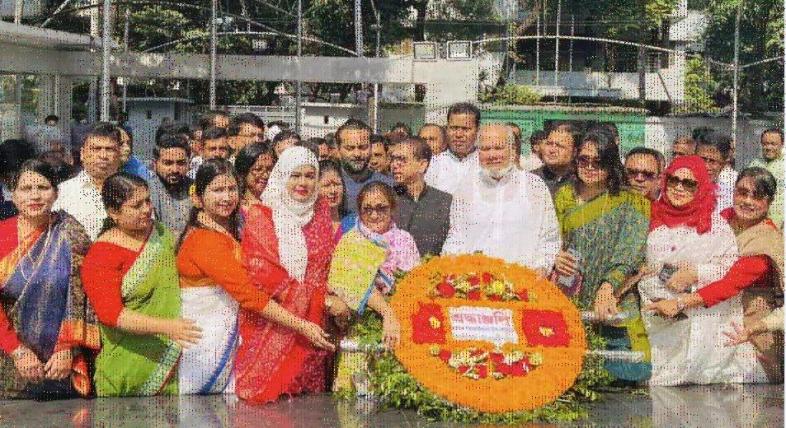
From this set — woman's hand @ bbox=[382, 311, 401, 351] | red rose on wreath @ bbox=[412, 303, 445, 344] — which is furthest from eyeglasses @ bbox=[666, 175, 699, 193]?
woman's hand @ bbox=[382, 311, 401, 351]

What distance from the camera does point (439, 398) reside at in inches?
230

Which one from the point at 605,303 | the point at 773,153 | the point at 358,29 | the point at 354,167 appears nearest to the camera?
the point at 605,303

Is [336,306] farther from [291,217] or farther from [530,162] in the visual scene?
[530,162]

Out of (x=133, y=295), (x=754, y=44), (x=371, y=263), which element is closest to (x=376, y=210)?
(x=371, y=263)

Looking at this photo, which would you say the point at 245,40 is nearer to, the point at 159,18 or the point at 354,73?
the point at 159,18

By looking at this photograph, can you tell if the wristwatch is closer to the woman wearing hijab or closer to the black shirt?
the black shirt

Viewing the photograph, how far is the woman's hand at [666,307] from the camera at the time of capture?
646 centimetres

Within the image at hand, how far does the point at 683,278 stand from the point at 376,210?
1.64 meters

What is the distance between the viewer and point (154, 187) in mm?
6785

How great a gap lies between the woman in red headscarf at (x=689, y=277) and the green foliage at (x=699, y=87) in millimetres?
16816

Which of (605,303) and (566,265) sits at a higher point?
Result: (566,265)

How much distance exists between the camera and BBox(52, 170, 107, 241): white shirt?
6188mm

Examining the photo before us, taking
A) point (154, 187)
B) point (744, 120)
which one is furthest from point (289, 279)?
point (744, 120)

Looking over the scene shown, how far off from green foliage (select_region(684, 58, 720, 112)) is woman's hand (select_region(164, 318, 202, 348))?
1826 cm
